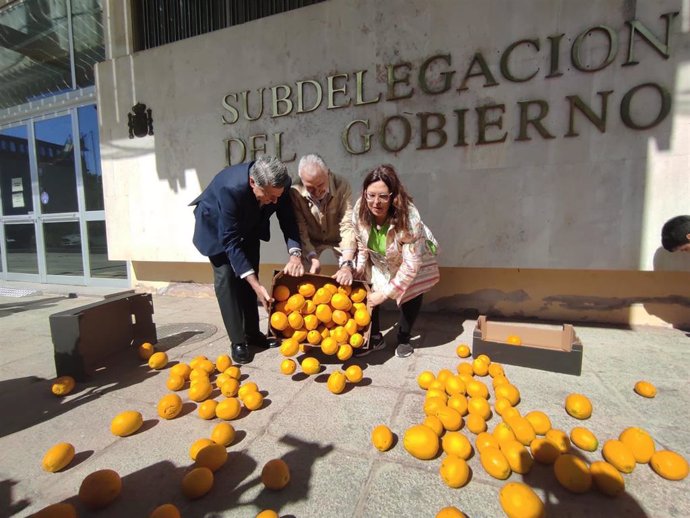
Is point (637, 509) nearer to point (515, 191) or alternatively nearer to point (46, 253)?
point (515, 191)

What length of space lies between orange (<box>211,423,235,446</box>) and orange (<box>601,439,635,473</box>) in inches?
72.2

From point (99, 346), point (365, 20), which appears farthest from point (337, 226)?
point (365, 20)

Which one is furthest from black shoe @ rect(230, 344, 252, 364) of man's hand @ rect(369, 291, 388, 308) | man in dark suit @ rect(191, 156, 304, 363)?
man's hand @ rect(369, 291, 388, 308)

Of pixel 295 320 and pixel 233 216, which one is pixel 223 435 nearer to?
pixel 295 320

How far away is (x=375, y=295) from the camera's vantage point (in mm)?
2613

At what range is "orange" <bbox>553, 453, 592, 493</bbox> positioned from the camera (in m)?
1.42

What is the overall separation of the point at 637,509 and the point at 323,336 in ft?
6.02

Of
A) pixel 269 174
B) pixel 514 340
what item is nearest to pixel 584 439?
pixel 514 340

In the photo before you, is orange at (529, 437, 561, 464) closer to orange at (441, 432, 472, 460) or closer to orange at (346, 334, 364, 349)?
orange at (441, 432, 472, 460)

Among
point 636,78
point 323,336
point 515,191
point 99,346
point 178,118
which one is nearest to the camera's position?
point 323,336

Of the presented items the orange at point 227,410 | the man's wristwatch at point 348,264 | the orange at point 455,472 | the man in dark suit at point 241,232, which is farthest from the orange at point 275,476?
the man's wristwatch at point 348,264

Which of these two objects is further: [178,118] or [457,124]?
[178,118]

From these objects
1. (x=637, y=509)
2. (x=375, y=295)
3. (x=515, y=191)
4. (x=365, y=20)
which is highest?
(x=365, y=20)

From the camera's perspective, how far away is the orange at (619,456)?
5.05ft
